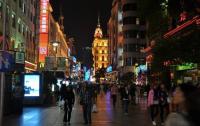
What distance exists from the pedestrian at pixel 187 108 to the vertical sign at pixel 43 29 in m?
74.0

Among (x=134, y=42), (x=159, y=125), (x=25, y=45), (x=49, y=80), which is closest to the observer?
(x=159, y=125)

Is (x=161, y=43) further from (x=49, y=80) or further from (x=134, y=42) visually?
(x=134, y=42)

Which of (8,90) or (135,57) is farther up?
(135,57)

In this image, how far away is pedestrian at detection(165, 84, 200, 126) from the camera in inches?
183

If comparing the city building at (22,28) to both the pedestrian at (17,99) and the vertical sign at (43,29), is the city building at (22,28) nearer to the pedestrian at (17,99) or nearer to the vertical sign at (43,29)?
the vertical sign at (43,29)

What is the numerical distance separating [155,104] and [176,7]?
11132 mm

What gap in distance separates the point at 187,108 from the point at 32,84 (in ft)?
111

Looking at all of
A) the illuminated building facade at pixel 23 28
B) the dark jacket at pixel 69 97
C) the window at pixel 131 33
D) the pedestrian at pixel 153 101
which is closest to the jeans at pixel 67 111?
the dark jacket at pixel 69 97

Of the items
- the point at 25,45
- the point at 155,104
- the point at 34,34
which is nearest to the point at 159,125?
the point at 155,104

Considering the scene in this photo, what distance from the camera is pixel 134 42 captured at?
112625mm

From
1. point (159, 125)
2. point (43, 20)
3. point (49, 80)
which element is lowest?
point (159, 125)

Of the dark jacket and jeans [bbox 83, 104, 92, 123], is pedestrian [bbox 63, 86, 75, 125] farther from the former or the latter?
jeans [bbox 83, 104, 92, 123]

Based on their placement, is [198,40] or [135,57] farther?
[135,57]

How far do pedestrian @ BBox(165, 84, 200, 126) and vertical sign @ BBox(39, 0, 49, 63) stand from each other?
74001 millimetres
